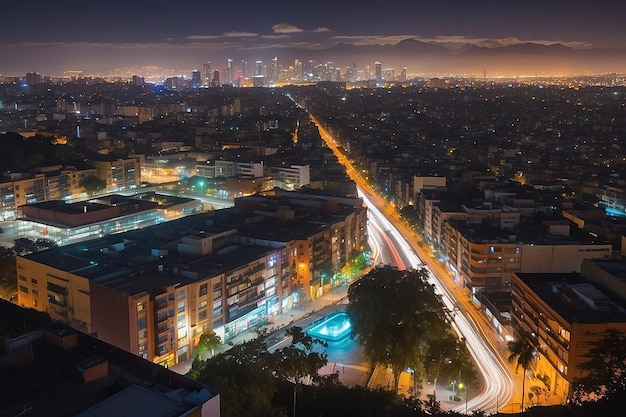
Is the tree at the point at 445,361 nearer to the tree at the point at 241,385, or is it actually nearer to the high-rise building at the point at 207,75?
the tree at the point at 241,385

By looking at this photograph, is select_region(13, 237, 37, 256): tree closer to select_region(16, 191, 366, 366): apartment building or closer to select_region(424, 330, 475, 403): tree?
select_region(16, 191, 366, 366): apartment building

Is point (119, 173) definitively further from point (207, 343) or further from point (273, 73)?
point (273, 73)

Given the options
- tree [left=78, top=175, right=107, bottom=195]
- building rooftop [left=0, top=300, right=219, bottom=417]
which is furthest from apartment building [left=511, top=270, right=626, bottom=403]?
tree [left=78, top=175, right=107, bottom=195]

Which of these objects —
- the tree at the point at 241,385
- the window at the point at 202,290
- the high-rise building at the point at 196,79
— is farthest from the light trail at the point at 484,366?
the high-rise building at the point at 196,79

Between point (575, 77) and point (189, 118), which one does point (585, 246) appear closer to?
point (189, 118)

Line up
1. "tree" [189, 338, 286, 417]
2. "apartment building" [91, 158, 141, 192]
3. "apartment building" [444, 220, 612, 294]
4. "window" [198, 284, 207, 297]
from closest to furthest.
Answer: "tree" [189, 338, 286, 417] → "window" [198, 284, 207, 297] → "apartment building" [444, 220, 612, 294] → "apartment building" [91, 158, 141, 192]

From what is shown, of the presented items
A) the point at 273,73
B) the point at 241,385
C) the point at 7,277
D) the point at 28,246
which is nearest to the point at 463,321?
the point at 241,385
